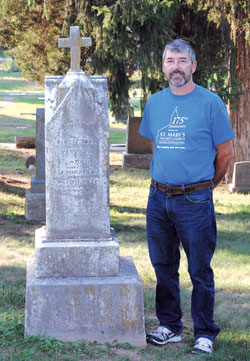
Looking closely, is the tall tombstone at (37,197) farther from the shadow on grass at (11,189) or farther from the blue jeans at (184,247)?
the blue jeans at (184,247)

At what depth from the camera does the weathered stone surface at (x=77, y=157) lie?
456 centimetres

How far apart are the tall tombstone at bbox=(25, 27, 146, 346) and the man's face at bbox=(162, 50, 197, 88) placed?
579 millimetres

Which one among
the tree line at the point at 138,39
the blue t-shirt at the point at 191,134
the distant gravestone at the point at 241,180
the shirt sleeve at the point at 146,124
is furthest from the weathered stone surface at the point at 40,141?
the blue t-shirt at the point at 191,134

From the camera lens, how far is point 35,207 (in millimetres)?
9766

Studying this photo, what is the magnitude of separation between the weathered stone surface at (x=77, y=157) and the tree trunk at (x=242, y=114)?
8.60m

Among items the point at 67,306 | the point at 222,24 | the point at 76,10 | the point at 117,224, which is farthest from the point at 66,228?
the point at 222,24

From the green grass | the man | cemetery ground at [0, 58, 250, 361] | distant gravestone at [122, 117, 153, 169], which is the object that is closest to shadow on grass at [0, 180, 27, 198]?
cemetery ground at [0, 58, 250, 361]

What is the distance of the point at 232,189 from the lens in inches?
484

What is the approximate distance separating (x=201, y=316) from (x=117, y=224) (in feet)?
16.7

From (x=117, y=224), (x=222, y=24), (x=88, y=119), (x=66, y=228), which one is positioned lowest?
(x=117, y=224)

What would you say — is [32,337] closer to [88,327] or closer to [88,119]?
[88,327]

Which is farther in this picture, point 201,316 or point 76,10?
point 76,10

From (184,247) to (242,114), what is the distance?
9.08 m

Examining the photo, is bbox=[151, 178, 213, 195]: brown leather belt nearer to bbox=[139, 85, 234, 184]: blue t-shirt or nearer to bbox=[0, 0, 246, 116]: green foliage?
bbox=[139, 85, 234, 184]: blue t-shirt
